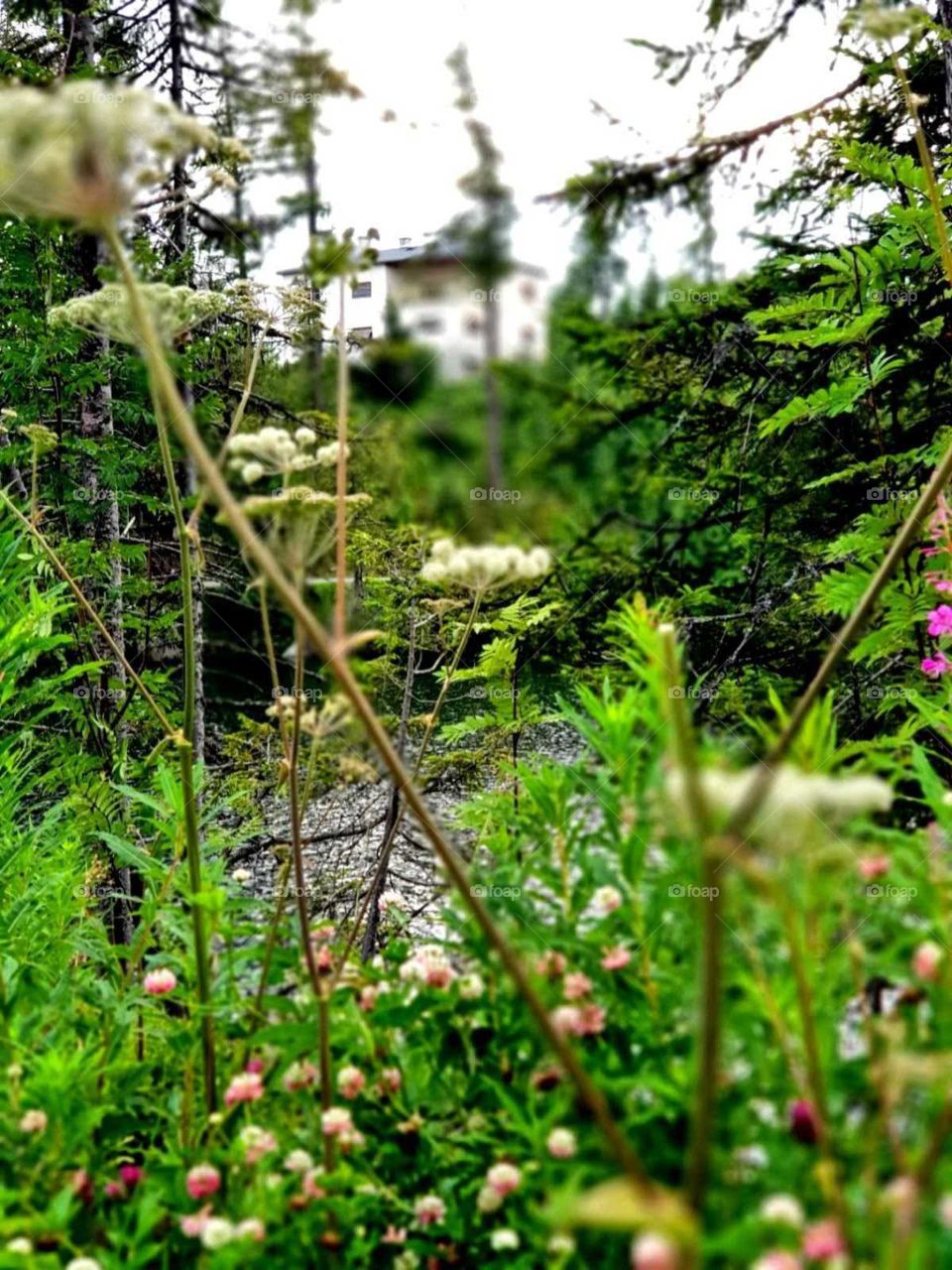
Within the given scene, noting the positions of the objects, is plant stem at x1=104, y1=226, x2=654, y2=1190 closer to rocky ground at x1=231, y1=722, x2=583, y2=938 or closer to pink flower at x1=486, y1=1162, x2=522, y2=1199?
pink flower at x1=486, y1=1162, x2=522, y2=1199

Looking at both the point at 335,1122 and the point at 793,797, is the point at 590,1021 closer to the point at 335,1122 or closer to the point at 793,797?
the point at 335,1122

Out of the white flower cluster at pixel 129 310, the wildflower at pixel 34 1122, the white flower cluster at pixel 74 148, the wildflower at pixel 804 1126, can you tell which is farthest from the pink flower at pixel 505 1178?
the white flower cluster at pixel 129 310

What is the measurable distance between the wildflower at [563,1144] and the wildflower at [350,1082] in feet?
0.75

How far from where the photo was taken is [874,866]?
63 cm

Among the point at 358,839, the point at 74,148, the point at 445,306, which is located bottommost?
the point at 358,839

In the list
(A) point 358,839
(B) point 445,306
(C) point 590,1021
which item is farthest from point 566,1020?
(A) point 358,839

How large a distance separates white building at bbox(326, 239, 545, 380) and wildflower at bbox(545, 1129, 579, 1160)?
1239 mm

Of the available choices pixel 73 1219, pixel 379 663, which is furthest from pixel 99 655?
pixel 73 1219

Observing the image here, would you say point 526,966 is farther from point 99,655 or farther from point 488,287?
point 99,655

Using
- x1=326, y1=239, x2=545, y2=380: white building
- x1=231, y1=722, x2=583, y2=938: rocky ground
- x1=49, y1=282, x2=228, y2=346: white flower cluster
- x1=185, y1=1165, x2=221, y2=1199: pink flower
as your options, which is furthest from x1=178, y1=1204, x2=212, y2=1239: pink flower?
x1=231, y1=722, x2=583, y2=938: rocky ground

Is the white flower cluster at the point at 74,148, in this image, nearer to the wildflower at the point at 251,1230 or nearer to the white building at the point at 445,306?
the wildflower at the point at 251,1230

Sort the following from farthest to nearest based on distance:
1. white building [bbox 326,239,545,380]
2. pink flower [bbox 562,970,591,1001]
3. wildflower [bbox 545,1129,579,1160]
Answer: white building [bbox 326,239,545,380], pink flower [bbox 562,970,591,1001], wildflower [bbox 545,1129,579,1160]

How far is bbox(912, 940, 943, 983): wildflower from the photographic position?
0.61m

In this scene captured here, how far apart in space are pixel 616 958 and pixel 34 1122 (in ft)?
1.48
